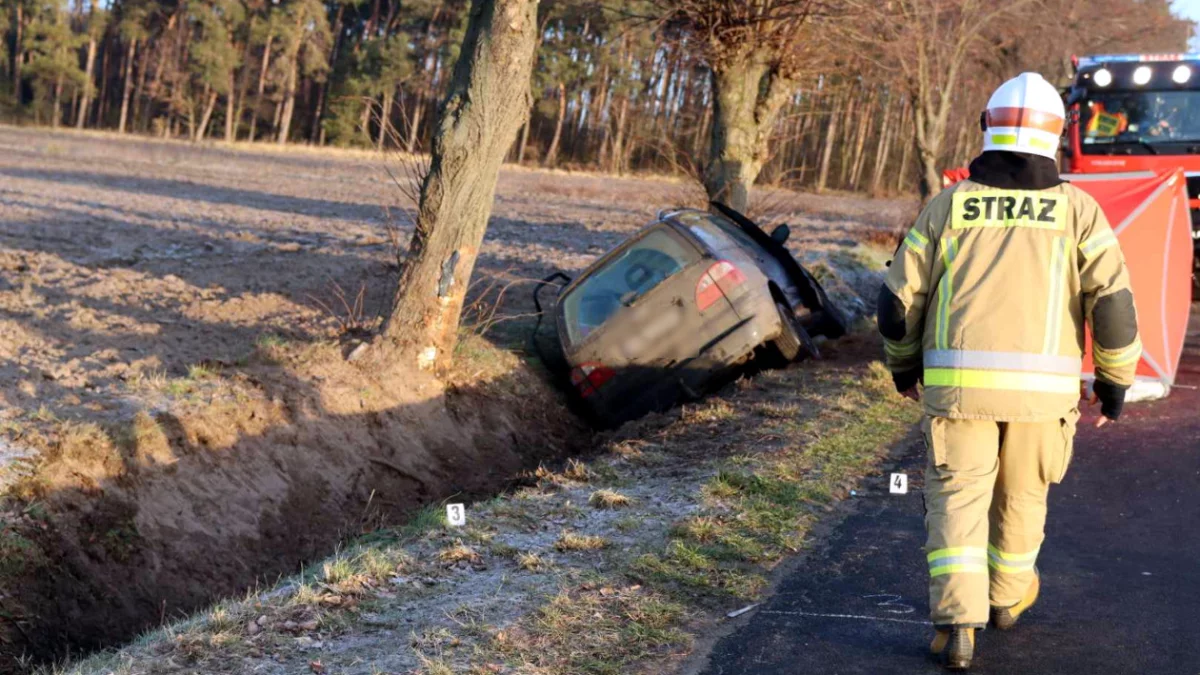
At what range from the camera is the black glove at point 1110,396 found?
15.6 feet

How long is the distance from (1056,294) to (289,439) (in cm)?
589

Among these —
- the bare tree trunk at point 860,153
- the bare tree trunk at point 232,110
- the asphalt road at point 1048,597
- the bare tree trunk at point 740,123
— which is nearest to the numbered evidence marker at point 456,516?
the asphalt road at point 1048,597

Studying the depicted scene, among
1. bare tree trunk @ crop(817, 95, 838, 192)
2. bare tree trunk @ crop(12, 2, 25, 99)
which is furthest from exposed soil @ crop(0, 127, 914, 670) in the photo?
bare tree trunk @ crop(12, 2, 25, 99)

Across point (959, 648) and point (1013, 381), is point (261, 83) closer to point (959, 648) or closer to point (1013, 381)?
point (1013, 381)

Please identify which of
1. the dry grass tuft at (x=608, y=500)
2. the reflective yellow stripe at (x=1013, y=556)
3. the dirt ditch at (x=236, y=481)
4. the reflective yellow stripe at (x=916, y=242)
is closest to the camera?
the reflective yellow stripe at (x=916, y=242)

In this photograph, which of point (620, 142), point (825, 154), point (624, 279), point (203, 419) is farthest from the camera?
point (620, 142)

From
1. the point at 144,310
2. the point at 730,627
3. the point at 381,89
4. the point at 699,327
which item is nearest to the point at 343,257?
the point at 144,310

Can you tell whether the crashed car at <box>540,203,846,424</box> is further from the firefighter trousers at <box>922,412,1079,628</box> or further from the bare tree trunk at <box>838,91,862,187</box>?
the bare tree trunk at <box>838,91,862,187</box>

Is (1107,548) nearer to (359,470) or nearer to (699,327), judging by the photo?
(699,327)

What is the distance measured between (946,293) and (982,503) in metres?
0.77

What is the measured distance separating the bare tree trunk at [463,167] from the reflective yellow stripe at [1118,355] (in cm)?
569

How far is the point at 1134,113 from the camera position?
17391 mm

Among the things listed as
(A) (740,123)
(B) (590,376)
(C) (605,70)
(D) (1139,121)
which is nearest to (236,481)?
(B) (590,376)

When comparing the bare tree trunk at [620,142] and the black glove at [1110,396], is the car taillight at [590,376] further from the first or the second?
the bare tree trunk at [620,142]
